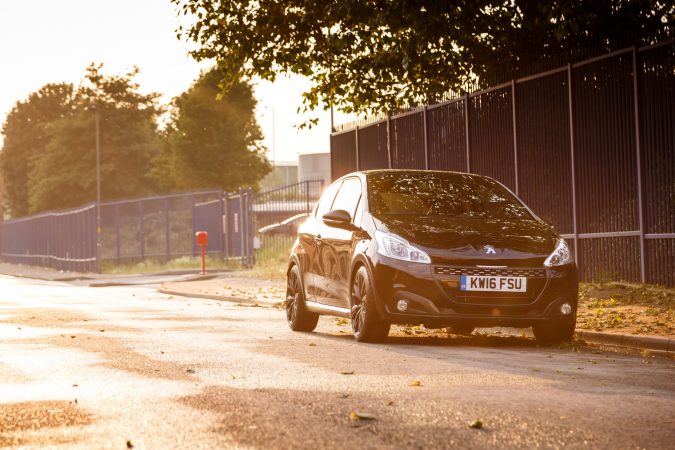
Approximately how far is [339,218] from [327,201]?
1.56 m

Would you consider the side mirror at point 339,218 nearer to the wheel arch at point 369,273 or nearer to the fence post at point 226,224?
the wheel arch at point 369,273

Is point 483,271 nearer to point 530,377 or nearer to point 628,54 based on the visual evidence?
point 530,377

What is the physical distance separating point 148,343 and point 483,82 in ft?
33.3

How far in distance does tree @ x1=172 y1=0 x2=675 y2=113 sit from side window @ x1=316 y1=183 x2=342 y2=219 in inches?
107

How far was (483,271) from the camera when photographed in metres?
11.0

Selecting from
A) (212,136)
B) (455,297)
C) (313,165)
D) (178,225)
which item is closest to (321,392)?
(455,297)

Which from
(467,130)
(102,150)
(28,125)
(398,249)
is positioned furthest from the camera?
(28,125)

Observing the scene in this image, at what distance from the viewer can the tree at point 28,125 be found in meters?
85.1

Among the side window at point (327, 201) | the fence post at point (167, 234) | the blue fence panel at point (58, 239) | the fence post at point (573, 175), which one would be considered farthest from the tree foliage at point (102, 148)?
the side window at point (327, 201)

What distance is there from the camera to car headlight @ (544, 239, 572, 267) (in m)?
11.1

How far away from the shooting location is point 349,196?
1275 cm

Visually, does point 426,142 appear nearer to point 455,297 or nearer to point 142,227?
point 455,297

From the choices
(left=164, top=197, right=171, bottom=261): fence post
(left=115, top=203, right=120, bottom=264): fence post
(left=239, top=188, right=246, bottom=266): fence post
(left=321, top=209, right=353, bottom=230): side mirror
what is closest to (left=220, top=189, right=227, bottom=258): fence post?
(left=239, top=188, right=246, bottom=266): fence post

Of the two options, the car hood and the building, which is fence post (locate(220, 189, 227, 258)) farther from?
the building
